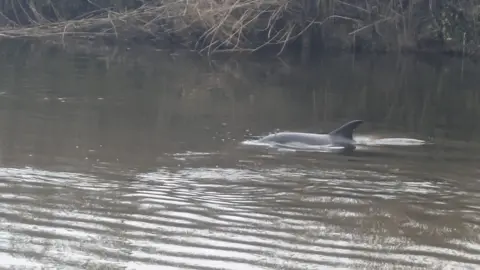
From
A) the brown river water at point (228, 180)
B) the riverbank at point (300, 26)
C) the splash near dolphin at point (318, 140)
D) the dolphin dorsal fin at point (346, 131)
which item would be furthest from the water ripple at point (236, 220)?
the riverbank at point (300, 26)

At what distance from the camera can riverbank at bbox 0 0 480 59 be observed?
35.6 m

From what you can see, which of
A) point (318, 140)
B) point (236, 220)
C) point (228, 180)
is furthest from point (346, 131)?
point (236, 220)

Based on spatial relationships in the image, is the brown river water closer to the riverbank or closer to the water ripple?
the water ripple

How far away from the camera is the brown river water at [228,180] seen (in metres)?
8.37

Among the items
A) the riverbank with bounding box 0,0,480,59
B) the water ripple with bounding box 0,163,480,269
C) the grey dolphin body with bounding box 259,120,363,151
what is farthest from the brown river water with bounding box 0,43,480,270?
the riverbank with bounding box 0,0,480,59

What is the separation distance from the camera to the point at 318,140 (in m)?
15.0

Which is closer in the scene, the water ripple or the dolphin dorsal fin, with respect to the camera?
the water ripple

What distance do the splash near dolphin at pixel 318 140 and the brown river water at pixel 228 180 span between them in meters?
0.33

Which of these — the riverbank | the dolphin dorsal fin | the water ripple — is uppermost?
the riverbank

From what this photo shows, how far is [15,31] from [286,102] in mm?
20068

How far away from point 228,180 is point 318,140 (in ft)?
11.5

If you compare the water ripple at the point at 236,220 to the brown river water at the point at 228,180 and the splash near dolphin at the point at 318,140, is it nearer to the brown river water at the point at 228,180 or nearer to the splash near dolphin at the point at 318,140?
the brown river water at the point at 228,180

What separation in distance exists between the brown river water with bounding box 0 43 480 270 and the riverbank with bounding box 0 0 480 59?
10.8 m

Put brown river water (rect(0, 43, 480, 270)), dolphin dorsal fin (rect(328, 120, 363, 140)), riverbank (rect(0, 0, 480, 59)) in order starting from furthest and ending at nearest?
riverbank (rect(0, 0, 480, 59)) < dolphin dorsal fin (rect(328, 120, 363, 140)) < brown river water (rect(0, 43, 480, 270))
